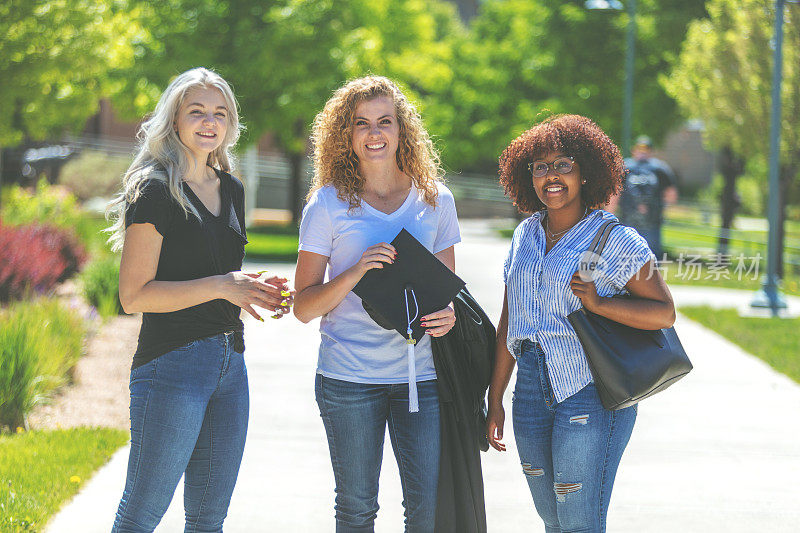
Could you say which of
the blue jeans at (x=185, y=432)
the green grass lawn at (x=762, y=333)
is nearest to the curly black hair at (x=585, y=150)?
the blue jeans at (x=185, y=432)

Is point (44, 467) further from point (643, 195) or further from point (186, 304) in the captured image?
point (643, 195)

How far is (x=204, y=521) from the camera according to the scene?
3.02 meters

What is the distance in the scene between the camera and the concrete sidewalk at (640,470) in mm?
4523

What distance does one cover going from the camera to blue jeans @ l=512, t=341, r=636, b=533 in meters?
2.88

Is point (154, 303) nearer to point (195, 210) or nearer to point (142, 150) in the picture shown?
point (195, 210)

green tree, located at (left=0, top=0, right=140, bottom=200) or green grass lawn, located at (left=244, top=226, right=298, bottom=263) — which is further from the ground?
green tree, located at (left=0, top=0, right=140, bottom=200)

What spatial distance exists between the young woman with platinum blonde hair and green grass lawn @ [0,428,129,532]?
1.45 meters

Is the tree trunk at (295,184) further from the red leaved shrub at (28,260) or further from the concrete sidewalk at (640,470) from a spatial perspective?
the concrete sidewalk at (640,470)

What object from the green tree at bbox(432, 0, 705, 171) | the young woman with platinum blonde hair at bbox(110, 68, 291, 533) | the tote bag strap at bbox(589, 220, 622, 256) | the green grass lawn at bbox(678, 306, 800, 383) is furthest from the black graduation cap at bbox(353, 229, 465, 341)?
the green tree at bbox(432, 0, 705, 171)

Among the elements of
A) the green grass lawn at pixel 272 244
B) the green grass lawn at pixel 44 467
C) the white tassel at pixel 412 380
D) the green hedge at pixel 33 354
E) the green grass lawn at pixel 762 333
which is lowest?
the green grass lawn at pixel 272 244

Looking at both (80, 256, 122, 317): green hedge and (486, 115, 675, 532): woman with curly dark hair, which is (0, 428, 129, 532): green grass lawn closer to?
(486, 115, 675, 532): woman with curly dark hair

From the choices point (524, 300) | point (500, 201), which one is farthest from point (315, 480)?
point (500, 201)

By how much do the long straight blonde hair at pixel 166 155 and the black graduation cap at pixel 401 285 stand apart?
25.1 inches

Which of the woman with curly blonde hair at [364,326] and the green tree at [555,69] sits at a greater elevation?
the green tree at [555,69]
